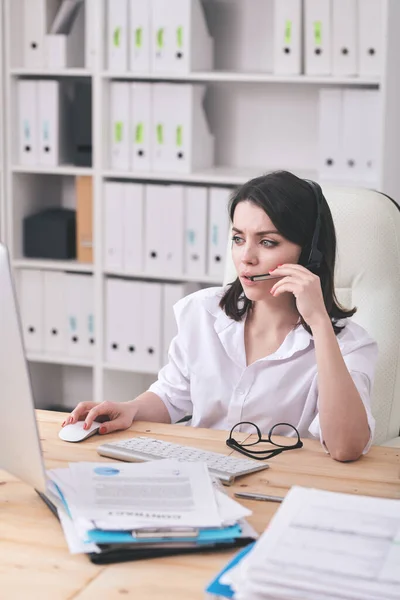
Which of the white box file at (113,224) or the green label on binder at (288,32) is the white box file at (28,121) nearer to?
the white box file at (113,224)

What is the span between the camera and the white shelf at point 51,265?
3.73 meters

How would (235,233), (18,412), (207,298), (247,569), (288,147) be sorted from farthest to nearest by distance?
(288,147)
(207,298)
(235,233)
(18,412)
(247,569)

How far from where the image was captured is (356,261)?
7.16 feet

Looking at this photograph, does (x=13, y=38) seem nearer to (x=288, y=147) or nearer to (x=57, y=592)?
(x=288, y=147)

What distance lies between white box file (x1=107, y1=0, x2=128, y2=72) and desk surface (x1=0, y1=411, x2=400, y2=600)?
6.38ft

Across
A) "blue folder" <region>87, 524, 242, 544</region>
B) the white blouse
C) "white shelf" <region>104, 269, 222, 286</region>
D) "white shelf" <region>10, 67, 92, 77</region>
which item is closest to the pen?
"blue folder" <region>87, 524, 242, 544</region>

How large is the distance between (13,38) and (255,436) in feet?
7.78

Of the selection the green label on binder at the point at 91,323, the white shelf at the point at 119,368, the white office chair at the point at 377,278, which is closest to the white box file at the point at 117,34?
the green label on binder at the point at 91,323

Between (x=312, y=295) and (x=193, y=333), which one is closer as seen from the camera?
(x=312, y=295)

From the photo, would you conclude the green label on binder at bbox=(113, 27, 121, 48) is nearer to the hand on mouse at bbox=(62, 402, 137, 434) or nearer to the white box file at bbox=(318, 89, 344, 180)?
the white box file at bbox=(318, 89, 344, 180)

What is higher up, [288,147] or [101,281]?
[288,147]

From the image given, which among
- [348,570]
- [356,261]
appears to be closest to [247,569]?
[348,570]

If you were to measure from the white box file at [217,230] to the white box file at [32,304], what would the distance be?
2.34 ft

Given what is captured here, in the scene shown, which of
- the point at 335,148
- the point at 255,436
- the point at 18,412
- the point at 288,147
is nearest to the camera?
the point at 18,412
